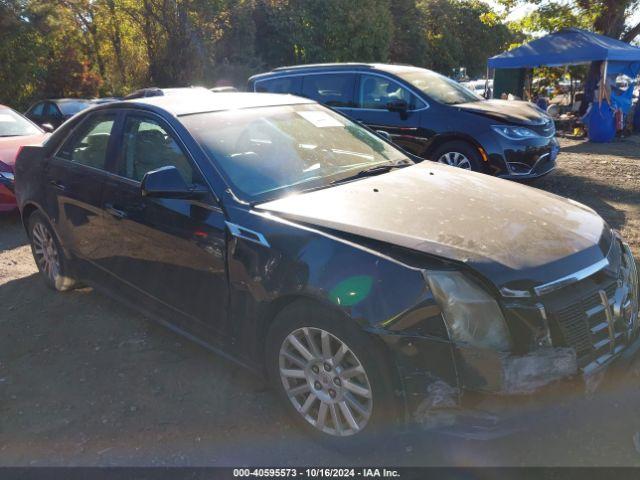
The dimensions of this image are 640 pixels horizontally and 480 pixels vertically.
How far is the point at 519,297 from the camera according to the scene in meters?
2.24

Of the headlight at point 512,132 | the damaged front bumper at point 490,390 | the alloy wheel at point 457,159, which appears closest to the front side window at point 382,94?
the alloy wheel at point 457,159

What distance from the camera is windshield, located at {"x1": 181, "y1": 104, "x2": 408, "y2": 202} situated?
10.2 feet

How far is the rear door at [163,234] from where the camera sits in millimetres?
2984

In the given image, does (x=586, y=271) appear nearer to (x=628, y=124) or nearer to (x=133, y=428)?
(x=133, y=428)

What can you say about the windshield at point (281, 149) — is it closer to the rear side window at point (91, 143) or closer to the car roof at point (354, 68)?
the rear side window at point (91, 143)

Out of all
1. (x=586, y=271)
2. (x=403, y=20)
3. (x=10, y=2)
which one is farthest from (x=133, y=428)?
(x=403, y=20)

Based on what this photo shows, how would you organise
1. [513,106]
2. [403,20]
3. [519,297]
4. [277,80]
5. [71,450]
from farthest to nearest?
[403,20], [277,80], [513,106], [71,450], [519,297]

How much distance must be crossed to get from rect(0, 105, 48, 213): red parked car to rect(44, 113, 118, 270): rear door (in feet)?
9.45

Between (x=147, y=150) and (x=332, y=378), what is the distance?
1980mm

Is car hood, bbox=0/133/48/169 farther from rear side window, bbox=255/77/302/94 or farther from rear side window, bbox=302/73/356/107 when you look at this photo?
rear side window, bbox=302/73/356/107

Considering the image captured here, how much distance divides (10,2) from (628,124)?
67.8 ft

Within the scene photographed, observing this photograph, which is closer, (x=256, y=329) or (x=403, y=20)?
(x=256, y=329)

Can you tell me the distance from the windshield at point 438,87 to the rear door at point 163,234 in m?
4.96

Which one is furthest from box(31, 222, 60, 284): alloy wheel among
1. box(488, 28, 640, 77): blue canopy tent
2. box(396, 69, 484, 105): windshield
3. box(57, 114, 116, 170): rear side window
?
box(488, 28, 640, 77): blue canopy tent
